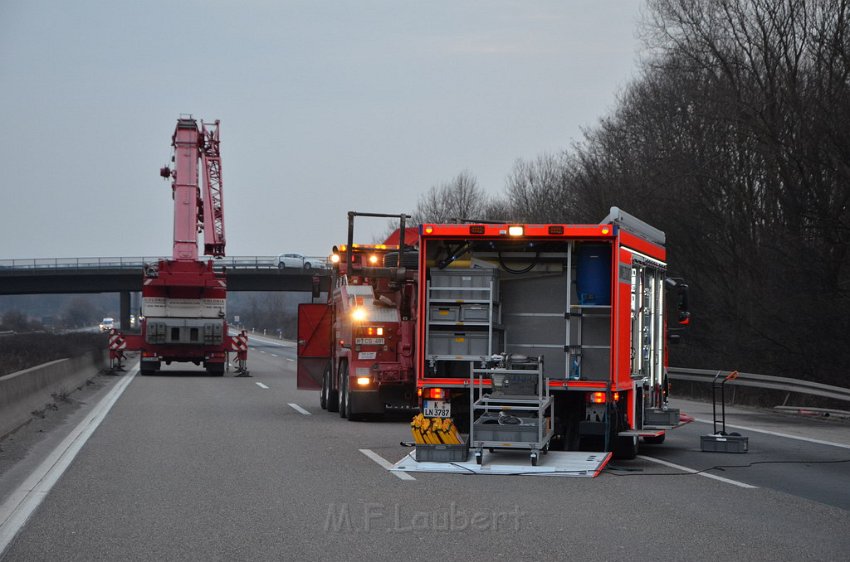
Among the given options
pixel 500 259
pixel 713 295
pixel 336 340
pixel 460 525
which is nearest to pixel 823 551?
pixel 460 525

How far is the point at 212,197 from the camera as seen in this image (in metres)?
40.0

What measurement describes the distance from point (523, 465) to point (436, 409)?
1324 millimetres

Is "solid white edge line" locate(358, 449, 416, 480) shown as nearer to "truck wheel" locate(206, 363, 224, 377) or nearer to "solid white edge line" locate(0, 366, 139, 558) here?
"solid white edge line" locate(0, 366, 139, 558)

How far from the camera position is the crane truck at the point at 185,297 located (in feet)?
114

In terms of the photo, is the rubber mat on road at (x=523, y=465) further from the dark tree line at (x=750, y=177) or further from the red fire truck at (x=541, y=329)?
the dark tree line at (x=750, y=177)

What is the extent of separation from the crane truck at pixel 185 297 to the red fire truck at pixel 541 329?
22.2 meters

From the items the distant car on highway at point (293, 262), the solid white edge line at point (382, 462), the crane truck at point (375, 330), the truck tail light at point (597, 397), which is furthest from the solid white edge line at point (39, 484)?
the distant car on highway at point (293, 262)

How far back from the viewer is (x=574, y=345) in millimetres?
13469

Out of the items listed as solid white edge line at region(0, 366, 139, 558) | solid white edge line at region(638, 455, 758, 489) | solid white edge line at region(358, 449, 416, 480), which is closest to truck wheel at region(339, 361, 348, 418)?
solid white edge line at region(0, 366, 139, 558)

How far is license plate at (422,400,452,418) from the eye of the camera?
13.1 metres

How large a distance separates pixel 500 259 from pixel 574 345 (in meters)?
1.41

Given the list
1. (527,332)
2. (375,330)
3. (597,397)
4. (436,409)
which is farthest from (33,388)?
(597,397)

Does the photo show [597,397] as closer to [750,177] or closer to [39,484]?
[39,484]

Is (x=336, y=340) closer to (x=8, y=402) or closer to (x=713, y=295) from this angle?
(x=8, y=402)
